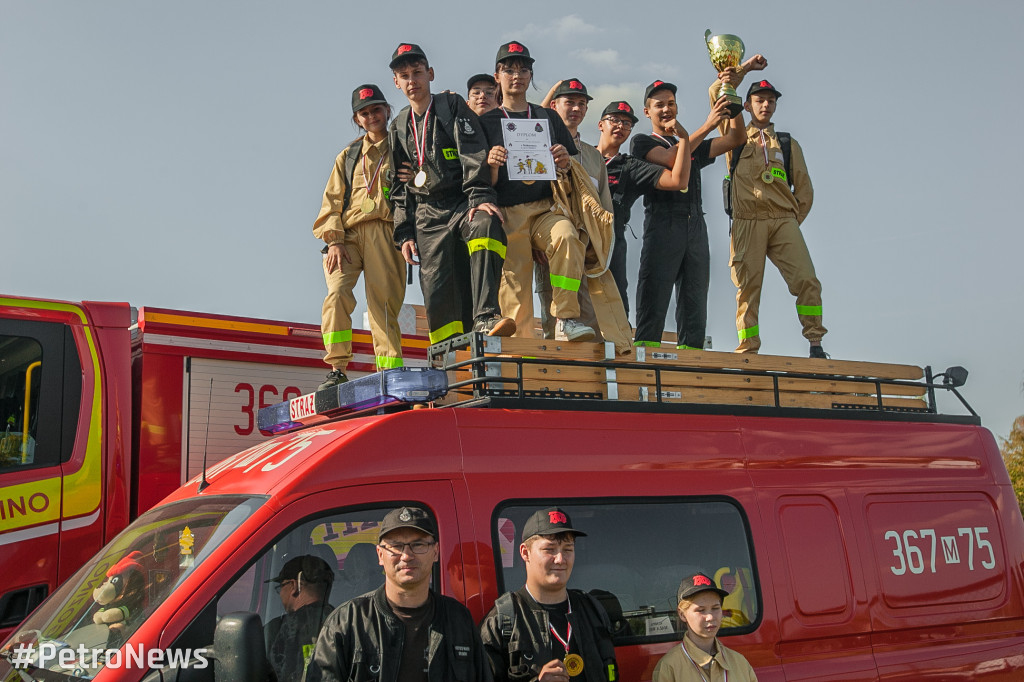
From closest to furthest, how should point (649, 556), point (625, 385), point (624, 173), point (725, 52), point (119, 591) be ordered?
point (119, 591) → point (649, 556) → point (625, 385) → point (725, 52) → point (624, 173)

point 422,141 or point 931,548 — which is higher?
point 422,141

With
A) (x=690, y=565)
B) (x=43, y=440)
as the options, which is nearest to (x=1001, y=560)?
(x=690, y=565)

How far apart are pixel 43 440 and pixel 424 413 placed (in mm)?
2680

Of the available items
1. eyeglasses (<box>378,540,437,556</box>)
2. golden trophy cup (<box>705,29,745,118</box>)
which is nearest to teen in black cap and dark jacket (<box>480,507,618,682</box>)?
eyeglasses (<box>378,540,437,556</box>)

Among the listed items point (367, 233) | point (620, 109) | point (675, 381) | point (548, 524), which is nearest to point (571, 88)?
point (620, 109)

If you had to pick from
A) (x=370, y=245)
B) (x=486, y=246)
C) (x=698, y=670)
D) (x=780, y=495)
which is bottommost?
(x=698, y=670)

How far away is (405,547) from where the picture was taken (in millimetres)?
3361

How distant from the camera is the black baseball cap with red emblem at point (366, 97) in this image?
6748mm

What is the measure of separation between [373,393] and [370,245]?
262cm

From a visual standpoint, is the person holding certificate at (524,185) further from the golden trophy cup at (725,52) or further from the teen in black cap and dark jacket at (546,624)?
the teen in black cap and dark jacket at (546,624)

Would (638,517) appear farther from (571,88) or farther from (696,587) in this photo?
(571,88)

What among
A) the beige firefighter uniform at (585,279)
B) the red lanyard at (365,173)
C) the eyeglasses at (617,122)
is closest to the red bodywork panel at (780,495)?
the beige firefighter uniform at (585,279)

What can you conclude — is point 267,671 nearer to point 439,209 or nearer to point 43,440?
point 43,440

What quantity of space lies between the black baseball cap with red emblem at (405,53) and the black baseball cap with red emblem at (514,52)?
1.59ft
